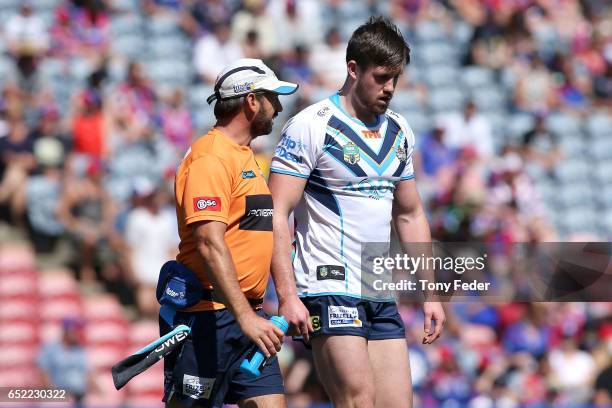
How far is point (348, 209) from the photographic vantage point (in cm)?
574

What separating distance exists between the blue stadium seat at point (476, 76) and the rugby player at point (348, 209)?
32.9ft

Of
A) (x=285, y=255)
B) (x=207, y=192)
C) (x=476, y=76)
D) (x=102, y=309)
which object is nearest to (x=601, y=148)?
(x=476, y=76)

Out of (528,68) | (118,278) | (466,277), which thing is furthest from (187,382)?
(528,68)

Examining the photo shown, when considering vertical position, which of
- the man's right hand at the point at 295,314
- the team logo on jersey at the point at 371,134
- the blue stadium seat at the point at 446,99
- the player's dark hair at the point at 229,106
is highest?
the blue stadium seat at the point at 446,99

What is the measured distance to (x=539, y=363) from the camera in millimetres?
12148

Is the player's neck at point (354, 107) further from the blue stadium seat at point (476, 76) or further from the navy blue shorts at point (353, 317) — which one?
the blue stadium seat at point (476, 76)

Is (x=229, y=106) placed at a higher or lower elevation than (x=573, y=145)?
lower

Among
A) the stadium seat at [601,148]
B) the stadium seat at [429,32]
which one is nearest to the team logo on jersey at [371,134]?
the stadium seat at [601,148]

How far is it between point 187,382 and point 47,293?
6.88 metres

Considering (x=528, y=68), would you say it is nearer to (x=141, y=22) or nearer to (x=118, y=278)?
(x=141, y=22)

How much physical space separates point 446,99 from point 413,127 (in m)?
0.90

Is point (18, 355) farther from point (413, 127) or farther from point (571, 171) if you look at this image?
point (571, 171)

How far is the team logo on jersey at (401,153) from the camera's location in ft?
19.3

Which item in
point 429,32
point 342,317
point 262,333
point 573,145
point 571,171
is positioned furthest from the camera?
point 429,32
